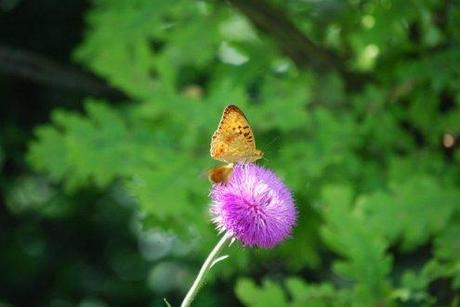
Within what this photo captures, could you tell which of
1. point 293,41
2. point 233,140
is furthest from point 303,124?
point 233,140

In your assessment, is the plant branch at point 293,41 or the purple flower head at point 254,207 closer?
the purple flower head at point 254,207

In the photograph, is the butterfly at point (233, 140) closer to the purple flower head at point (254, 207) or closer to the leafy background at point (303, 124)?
the purple flower head at point (254, 207)

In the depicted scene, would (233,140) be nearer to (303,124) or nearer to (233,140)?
(233,140)

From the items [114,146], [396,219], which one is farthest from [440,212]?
[114,146]

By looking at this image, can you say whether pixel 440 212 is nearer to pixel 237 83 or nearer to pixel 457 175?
pixel 457 175

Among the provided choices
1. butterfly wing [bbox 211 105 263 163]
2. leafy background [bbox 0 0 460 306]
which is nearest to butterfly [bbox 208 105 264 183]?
butterfly wing [bbox 211 105 263 163]

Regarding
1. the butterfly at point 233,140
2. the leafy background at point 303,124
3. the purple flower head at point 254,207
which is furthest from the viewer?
the leafy background at point 303,124

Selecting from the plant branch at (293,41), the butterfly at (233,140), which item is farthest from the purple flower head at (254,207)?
the plant branch at (293,41)

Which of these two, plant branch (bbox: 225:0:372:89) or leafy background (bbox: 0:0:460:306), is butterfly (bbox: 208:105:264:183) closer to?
leafy background (bbox: 0:0:460:306)
